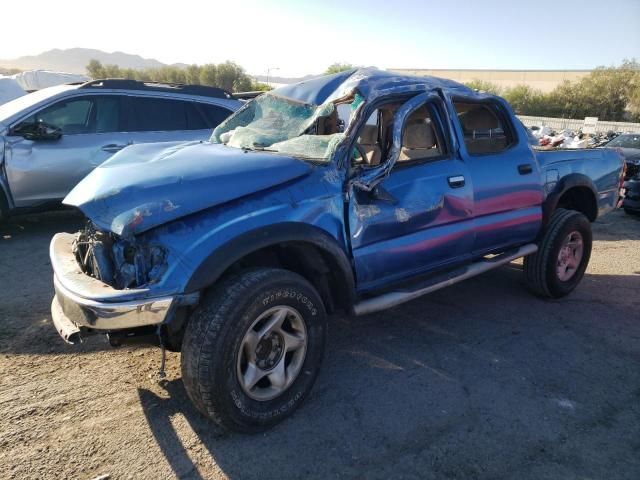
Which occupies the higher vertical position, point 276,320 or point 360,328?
point 276,320

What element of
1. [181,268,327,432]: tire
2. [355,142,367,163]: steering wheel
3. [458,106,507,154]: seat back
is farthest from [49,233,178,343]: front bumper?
[458,106,507,154]: seat back

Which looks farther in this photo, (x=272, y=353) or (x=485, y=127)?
(x=485, y=127)

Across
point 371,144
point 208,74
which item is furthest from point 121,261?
point 208,74

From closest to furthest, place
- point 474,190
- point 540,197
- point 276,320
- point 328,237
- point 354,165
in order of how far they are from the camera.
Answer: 1. point 276,320
2. point 328,237
3. point 354,165
4. point 474,190
5. point 540,197

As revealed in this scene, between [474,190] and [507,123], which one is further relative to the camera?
[507,123]

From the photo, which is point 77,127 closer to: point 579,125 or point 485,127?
point 485,127

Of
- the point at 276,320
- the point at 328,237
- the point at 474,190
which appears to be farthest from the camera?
the point at 474,190

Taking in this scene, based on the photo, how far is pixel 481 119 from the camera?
442 centimetres

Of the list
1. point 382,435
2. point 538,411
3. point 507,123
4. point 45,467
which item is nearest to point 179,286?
point 45,467

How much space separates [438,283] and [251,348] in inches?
62.9

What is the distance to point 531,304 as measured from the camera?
185 inches

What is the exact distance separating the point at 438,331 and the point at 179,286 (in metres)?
2.43

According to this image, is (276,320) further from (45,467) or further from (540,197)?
(540,197)

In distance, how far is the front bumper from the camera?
2316mm
